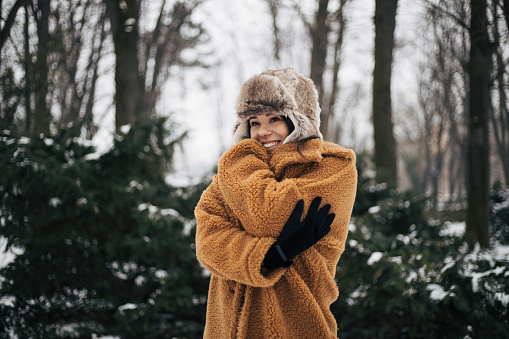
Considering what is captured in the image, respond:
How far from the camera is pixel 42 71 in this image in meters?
5.48

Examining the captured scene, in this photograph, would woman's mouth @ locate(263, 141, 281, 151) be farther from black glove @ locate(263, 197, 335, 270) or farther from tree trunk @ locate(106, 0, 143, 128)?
tree trunk @ locate(106, 0, 143, 128)

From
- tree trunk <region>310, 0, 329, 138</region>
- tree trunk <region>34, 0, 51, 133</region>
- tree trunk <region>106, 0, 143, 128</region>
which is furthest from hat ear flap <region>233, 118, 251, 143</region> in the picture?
tree trunk <region>310, 0, 329, 138</region>

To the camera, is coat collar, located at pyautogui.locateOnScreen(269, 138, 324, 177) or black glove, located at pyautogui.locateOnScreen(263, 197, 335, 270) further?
coat collar, located at pyautogui.locateOnScreen(269, 138, 324, 177)

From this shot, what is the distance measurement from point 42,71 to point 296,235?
18.6ft

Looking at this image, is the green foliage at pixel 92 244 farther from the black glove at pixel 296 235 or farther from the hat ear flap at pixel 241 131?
the black glove at pixel 296 235

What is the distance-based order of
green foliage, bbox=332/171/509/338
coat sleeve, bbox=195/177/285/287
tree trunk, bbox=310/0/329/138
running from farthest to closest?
tree trunk, bbox=310/0/329/138
green foliage, bbox=332/171/509/338
coat sleeve, bbox=195/177/285/287

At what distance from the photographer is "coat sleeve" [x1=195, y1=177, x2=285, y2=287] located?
5.18 feet

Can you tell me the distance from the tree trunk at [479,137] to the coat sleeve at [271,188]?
362 centimetres

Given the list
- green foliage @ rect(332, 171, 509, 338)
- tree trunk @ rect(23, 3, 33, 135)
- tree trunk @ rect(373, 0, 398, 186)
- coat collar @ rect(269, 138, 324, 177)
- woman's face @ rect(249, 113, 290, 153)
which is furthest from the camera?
tree trunk @ rect(373, 0, 398, 186)

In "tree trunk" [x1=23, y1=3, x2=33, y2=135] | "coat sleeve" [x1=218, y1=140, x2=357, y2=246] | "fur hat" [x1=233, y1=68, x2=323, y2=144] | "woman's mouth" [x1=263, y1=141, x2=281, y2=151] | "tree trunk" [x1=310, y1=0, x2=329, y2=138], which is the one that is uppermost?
"tree trunk" [x1=310, y1=0, x2=329, y2=138]

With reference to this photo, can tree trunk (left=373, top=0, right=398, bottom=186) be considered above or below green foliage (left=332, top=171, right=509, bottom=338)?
above

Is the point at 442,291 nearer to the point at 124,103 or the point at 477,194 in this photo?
the point at 477,194

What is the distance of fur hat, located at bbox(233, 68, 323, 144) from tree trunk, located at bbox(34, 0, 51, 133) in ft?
11.8

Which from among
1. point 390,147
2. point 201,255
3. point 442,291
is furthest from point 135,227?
point 390,147
